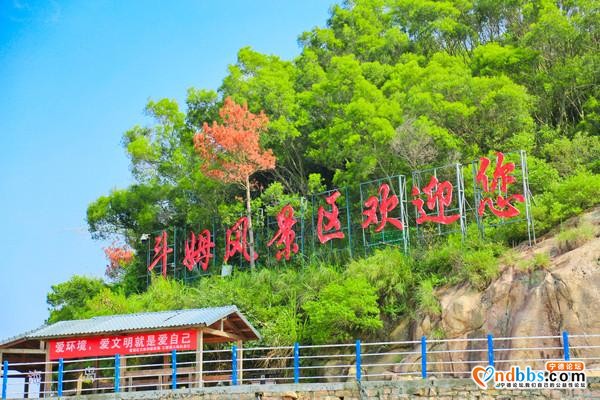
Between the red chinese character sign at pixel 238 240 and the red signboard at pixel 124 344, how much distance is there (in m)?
8.44

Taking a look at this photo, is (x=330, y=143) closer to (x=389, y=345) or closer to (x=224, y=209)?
(x=224, y=209)

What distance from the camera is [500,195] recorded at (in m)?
20.4

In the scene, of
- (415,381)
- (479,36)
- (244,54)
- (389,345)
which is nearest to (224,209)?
(244,54)

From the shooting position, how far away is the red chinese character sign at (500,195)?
66.1 feet

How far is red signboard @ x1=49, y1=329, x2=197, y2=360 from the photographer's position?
16891mm

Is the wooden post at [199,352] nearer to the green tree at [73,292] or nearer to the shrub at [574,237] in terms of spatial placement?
the shrub at [574,237]

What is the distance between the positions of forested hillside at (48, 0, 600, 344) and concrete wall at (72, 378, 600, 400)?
16.0 feet

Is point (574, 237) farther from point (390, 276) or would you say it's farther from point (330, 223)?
point (330, 223)

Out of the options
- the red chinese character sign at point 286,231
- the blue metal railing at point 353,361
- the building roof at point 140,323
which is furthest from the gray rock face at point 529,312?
the red chinese character sign at point 286,231

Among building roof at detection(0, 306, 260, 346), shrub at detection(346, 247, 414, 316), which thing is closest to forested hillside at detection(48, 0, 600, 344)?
shrub at detection(346, 247, 414, 316)

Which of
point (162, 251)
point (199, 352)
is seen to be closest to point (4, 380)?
point (199, 352)

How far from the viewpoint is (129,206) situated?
30469mm

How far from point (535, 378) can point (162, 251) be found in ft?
54.6

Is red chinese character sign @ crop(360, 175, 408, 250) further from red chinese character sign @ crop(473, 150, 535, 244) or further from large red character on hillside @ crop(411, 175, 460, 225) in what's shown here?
red chinese character sign @ crop(473, 150, 535, 244)
